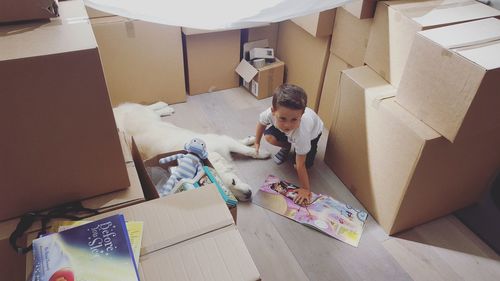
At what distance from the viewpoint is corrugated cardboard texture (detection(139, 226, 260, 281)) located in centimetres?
80

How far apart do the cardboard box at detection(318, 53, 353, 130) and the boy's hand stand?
0.38 m

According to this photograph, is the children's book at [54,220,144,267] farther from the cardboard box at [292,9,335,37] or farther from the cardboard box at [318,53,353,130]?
the cardboard box at [292,9,335,37]

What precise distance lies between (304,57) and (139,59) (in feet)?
2.87

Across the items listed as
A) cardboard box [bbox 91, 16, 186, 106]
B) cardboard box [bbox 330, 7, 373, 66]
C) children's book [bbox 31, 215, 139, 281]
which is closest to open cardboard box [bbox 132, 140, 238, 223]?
children's book [bbox 31, 215, 139, 281]

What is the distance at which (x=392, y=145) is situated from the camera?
1.32 metres

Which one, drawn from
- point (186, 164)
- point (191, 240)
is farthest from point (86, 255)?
point (186, 164)

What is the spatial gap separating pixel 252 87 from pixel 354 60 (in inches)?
27.5

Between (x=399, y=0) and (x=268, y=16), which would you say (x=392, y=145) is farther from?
(x=268, y=16)

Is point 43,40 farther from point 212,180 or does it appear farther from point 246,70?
point 246,70

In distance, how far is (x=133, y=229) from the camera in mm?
A: 873

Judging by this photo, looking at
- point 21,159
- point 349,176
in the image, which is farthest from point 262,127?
point 21,159

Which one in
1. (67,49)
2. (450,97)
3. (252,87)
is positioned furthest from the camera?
(252,87)

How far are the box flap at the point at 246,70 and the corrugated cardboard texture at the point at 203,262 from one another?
139cm

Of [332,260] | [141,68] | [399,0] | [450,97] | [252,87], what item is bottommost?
[332,260]
